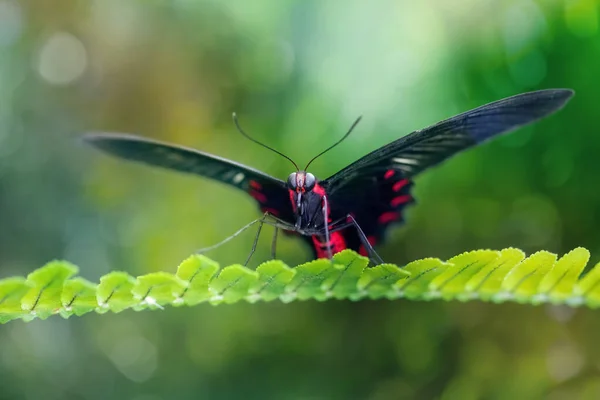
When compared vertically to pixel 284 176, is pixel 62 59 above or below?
above

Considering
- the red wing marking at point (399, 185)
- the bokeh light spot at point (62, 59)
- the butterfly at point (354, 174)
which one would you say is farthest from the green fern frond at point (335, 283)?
the bokeh light spot at point (62, 59)

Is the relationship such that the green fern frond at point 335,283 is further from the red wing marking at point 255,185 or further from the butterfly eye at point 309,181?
the red wing marking at point 255,185

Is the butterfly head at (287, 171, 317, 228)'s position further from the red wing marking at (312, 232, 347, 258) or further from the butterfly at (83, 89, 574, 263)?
the red wing marking at (312, 232, 347, 258)

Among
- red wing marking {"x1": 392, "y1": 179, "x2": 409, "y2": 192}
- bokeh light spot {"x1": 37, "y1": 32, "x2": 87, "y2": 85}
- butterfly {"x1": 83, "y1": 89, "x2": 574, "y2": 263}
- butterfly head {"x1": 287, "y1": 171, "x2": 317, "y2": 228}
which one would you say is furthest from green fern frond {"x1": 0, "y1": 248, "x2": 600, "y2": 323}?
bokeh light spot {"x1": 37, "y1": 32, "x2": 87, "y2": 85}

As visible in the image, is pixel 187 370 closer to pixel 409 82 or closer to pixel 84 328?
pixel 84 328

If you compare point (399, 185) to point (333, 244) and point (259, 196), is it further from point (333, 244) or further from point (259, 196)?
point (259, 196)

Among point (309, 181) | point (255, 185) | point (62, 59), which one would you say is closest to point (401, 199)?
point (309, 181)

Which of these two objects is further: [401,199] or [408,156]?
[401,199]
